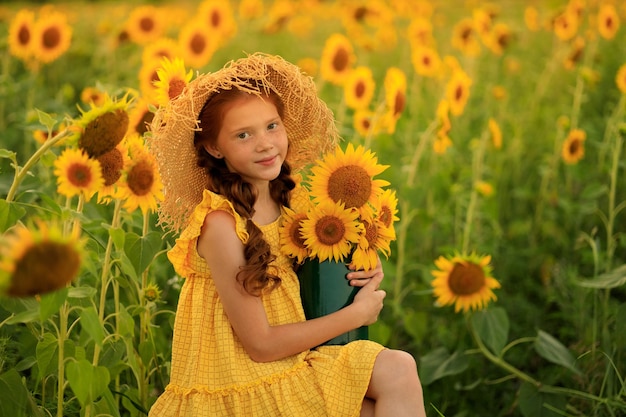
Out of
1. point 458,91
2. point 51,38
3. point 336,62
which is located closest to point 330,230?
point 458,91

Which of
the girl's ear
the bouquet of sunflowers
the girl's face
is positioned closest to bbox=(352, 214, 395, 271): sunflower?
the bouquet of sunflowers

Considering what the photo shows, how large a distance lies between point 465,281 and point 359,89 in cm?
104

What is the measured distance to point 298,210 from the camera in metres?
1.86

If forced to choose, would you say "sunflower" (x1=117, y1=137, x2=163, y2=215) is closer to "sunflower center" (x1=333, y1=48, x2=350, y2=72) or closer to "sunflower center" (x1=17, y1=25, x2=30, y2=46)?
"sunflower center" (x1=17, y1=25, x2=30, y2=46)

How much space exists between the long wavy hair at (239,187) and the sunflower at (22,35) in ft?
5.12

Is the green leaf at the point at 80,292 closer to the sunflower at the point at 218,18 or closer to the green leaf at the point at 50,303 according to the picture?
the green leaf at the point at 50,303

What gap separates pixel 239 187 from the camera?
175cm

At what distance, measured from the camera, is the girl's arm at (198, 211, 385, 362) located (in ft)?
5.41

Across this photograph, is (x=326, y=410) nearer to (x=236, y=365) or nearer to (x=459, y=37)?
(x=236, y=365)

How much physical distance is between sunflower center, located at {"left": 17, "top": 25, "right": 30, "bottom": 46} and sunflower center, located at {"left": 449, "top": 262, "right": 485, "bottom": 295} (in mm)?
1827

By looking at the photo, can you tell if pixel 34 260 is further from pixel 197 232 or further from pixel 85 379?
pixel 197 232

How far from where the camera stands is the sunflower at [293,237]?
1.77 meters

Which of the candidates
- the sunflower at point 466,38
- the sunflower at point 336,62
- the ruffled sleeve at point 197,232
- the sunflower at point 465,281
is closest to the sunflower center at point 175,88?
the ruffled sleeve at point 197,232

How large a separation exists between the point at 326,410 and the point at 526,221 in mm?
1879
